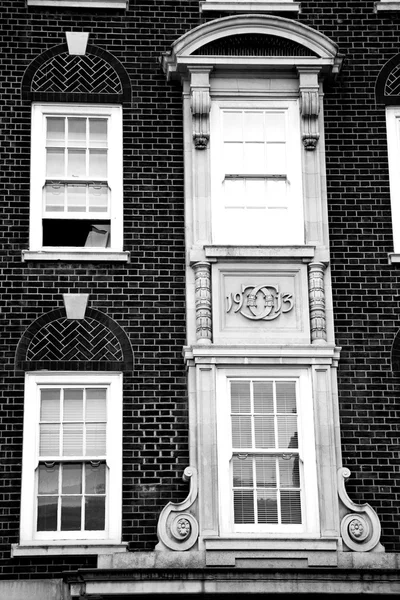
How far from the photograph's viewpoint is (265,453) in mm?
17562

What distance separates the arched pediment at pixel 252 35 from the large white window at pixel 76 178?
4.37ft

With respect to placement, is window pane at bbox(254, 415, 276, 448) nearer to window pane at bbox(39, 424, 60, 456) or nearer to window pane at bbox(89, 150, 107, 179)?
window pane at bbox(39, 424, 60, 456)

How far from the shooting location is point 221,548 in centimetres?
1681

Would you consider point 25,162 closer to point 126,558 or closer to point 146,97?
point 146,97

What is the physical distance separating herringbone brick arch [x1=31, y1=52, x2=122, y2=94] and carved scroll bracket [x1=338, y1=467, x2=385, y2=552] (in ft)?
21.1

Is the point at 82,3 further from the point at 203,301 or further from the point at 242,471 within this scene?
the point at 242,471

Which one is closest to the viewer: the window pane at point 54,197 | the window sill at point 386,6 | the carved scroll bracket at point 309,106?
the window pane at point 54,197

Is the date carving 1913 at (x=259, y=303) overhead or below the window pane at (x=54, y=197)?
below

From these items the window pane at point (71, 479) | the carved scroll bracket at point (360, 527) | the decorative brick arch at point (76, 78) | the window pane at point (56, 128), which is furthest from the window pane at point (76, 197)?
the carved scroll bracket at point (360, 527)

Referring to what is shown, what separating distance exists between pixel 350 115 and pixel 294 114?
32.2 inches

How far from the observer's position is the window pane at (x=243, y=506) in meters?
17.3

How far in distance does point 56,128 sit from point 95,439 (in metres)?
4.44

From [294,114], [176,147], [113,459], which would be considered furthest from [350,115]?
[113,459]

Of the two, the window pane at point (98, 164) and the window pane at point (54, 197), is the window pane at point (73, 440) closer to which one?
the window pane at point (54, 197)
